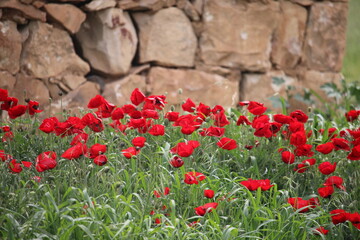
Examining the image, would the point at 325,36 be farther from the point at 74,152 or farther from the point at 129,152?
the point at 74,152

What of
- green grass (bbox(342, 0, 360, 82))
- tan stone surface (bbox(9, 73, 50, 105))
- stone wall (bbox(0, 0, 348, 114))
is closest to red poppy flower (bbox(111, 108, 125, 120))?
stone wall (bbox(0, 0, 348, 114))

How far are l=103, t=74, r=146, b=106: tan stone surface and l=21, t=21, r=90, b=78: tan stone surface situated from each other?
0.82ft

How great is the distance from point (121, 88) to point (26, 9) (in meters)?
0.86

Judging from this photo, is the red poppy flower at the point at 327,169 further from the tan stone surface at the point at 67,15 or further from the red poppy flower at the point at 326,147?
the tan stone surface at the point at 67,15

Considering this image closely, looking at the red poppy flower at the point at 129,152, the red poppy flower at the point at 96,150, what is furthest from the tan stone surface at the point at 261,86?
the red poppy flower at the point at 96,150

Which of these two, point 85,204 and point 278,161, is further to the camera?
point 278,161

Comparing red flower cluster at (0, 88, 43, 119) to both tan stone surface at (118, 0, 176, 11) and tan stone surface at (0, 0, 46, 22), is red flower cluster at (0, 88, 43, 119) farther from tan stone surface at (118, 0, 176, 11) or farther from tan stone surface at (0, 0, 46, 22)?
tan stone surface at (118, 0, 176, 11)

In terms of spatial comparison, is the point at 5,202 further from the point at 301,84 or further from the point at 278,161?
the point at 301,84

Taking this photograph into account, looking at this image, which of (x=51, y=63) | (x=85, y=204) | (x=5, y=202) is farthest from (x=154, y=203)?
(x=51, y=63)

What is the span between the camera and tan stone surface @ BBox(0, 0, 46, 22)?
3.28 m

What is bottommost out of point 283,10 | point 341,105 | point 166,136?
point 341,105

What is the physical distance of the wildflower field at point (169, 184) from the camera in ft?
6.16

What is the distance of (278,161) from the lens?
2547mm

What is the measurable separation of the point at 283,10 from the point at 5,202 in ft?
10.1
